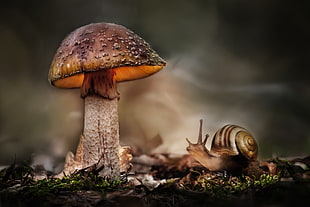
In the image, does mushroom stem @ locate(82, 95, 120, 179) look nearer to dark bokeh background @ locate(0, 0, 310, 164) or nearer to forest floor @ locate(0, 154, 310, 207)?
forest floor @ locate(0, 154, 310, 207)

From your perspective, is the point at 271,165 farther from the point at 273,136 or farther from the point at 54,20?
the point at 54,20

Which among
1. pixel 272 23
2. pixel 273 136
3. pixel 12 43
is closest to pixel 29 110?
pixel 12 43

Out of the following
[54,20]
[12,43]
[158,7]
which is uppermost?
[158,7]

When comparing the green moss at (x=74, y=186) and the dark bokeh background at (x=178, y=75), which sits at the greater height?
the dark bokeh background at (x=178, y=75)

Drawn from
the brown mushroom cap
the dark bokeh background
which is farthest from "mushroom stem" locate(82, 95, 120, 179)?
the dark bokeh background

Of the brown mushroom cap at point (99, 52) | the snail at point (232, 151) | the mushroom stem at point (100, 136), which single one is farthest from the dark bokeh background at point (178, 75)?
the brown mushroom cap at point (99, 52)

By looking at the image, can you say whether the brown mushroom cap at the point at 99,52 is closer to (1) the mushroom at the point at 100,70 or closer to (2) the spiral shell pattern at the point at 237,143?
(1) the mushroom at the point at 100,70

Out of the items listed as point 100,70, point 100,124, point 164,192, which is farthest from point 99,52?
point 164,192
